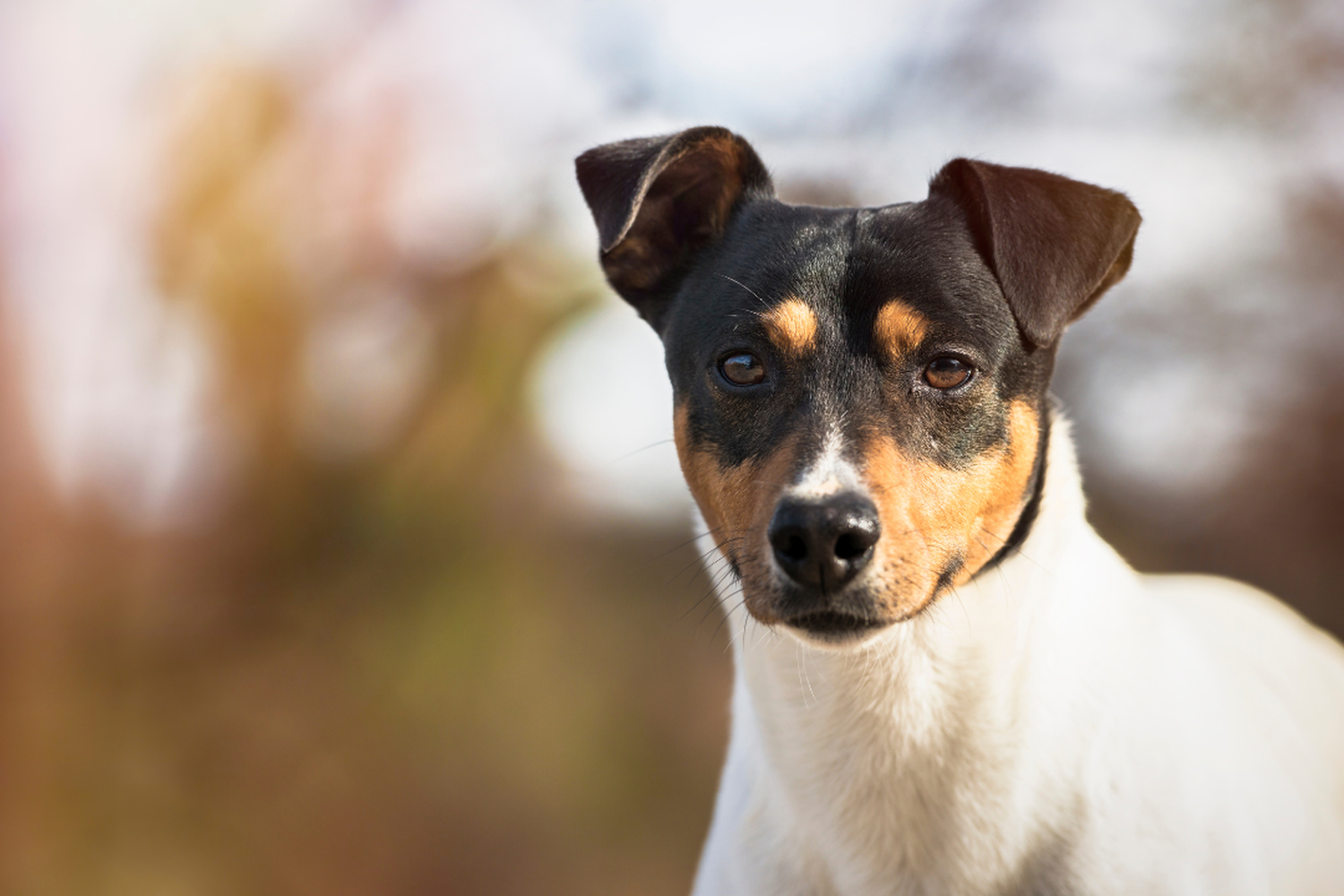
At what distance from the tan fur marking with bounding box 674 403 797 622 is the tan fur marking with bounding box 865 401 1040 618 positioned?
0.21 meters

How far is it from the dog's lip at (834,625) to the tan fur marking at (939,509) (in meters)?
0.06

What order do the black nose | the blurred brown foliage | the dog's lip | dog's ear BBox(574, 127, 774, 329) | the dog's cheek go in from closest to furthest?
the black nose, the dog's lip, the dog's cheek, dog's ear BBox(574, 127, 774, 329), the blurred brown foliage

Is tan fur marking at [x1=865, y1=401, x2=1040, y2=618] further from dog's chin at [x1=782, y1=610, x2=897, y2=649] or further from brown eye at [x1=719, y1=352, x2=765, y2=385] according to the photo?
brown eye at [x1=719, y1=352, x2=765, y2=385]

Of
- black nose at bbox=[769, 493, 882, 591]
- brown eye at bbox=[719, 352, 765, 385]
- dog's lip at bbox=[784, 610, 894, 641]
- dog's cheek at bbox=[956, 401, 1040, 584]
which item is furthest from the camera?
brown eye at bbox=[719, 352, 765, 385]

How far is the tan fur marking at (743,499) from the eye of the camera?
6.14ft

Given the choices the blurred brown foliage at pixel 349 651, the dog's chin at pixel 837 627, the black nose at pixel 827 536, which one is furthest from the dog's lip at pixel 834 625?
the blurred brown foliage at pixel 349 651

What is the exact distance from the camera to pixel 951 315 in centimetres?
209

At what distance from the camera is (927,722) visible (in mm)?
1992

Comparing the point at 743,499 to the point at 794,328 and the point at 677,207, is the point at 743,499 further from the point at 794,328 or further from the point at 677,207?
the point at 677,207

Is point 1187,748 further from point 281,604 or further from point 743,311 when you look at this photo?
point 281,604

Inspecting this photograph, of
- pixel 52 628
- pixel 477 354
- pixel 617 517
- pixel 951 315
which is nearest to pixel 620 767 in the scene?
pixel 617 517

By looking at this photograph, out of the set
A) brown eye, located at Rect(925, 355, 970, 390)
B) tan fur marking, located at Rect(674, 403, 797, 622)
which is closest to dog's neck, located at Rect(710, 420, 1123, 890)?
tan fur marking, located at Rect(674, 403, 797, 622)

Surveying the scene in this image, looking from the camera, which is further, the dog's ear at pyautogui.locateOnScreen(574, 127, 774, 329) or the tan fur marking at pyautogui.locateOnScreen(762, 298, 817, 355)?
the dog's ear at pyautogui.locateOnScreen(574, 127, 774, 329)

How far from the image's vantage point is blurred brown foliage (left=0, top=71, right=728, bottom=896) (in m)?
4.45
